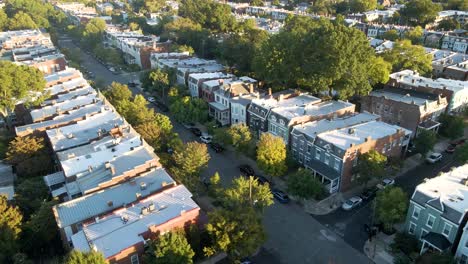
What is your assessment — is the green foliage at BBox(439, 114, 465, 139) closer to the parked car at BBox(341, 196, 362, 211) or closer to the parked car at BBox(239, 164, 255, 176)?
the parked car at BBox(341, 196, 362, 211)

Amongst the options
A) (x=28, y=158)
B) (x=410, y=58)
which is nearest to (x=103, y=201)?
(x=28, y=158)

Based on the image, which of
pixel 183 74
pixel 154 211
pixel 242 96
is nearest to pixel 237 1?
pixel 183 74

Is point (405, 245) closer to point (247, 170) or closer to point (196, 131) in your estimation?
point (247, 170)

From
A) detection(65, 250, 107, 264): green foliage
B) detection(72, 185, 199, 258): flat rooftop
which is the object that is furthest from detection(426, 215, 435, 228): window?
detection(65, 250, 107, 264): green foliage

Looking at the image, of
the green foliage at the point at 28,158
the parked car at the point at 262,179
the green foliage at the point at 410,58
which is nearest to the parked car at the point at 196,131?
the parked car at the point at 262,179

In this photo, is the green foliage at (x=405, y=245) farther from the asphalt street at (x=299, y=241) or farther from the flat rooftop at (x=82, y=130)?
the flat rooftop at (x=82, y=130)

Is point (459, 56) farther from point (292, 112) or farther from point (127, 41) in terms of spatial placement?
point (127, 41)
